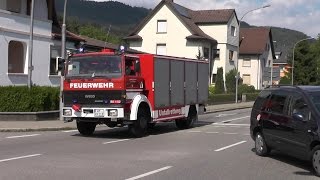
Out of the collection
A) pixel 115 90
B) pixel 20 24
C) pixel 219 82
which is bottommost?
pixel 115 90

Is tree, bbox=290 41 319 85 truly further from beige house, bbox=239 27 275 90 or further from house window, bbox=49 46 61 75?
house window, bbox=49 46 61 75

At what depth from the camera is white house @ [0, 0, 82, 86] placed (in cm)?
2984

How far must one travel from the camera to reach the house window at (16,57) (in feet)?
109

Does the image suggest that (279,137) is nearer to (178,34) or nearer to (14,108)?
(14,108)

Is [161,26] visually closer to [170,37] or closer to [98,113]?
[170,37]

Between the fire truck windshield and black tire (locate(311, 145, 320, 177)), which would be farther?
the fire truck windshield

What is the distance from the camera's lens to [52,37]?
33.4m

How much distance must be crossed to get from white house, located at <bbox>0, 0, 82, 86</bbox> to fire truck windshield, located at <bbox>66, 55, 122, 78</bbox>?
40.4 ft

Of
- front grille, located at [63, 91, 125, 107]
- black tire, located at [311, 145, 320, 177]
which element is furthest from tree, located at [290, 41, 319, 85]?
black tire, located at [311, 145, 320, 177]

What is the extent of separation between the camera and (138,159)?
12.6 metres

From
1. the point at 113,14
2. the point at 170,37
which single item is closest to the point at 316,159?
the point at 170,37

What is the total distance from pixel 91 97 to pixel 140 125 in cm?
185

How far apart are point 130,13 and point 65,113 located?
17405 cm

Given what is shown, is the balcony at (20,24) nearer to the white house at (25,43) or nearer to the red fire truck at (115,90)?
the white house at (25,43)
